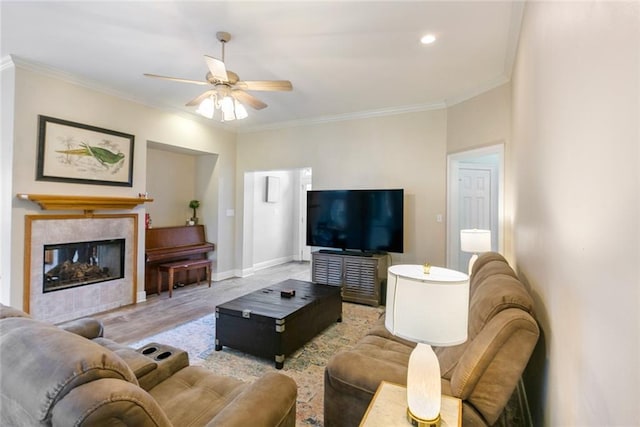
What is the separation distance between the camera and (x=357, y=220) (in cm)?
457

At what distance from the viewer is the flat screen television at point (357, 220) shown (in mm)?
4332

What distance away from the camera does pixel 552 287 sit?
1347 millimetres

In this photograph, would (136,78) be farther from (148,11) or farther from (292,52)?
(292,52)

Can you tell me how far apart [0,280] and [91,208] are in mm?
1084

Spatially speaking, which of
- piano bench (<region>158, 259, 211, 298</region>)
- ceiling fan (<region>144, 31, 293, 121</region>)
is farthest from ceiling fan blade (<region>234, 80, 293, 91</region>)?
piano bench (<region>158, 259, 211, 298</region>)

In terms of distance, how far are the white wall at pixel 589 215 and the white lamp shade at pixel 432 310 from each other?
0.35 m

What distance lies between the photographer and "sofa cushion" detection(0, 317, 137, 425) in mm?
714

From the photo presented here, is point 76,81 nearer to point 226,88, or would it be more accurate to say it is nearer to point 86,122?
point 86,122

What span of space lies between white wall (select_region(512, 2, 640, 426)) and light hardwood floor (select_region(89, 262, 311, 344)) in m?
3.54

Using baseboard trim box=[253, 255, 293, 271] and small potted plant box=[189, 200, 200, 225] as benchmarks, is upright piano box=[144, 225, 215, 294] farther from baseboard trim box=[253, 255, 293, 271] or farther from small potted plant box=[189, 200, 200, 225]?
baseboard trim box=[253, 255, 293, 271]

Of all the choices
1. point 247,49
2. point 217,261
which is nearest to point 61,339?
point 247,49

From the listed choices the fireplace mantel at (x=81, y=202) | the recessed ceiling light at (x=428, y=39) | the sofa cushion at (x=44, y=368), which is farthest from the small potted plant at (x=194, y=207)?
the sofa cushion at (x=44, y=368)

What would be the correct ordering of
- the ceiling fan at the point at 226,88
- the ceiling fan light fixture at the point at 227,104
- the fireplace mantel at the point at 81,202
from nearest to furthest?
1. the ceiling fan at the point at 226,88
2. the ceiling fan light fixture at the point at 227,104
3. the fireplace mantel at the point at 81,202

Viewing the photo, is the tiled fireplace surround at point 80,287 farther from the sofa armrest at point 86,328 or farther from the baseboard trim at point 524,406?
the baseboard trim at point 524,406
